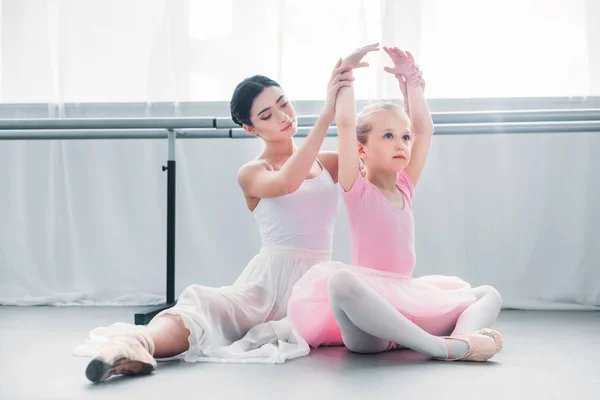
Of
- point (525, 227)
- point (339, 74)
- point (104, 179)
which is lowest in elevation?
point (525, 227)

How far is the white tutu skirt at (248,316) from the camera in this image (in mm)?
1188

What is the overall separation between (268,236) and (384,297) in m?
0.32

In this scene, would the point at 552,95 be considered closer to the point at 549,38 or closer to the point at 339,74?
the point at 549,38

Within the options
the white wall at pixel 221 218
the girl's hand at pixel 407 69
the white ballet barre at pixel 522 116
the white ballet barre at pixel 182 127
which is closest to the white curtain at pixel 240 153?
the white wall at pixel 221 218

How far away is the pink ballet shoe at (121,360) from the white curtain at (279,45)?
1.26 meters

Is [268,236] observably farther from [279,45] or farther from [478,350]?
[279,45]

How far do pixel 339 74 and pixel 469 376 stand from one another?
0.62 metres

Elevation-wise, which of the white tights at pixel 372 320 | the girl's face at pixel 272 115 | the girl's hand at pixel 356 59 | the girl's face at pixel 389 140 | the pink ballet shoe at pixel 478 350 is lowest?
the pink ballet shoe at pixel 478 350

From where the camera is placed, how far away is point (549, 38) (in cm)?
208

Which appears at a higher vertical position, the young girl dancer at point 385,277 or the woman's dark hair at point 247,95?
the woman's dark hair at point 247,95

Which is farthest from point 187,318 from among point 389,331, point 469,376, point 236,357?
point 469,376

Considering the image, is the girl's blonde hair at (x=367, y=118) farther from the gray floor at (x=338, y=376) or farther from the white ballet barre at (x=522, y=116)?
the gray floor at (x=338, y=376)

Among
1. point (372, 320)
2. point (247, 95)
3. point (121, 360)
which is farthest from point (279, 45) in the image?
point (121, 360)

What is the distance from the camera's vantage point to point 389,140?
130 cm
